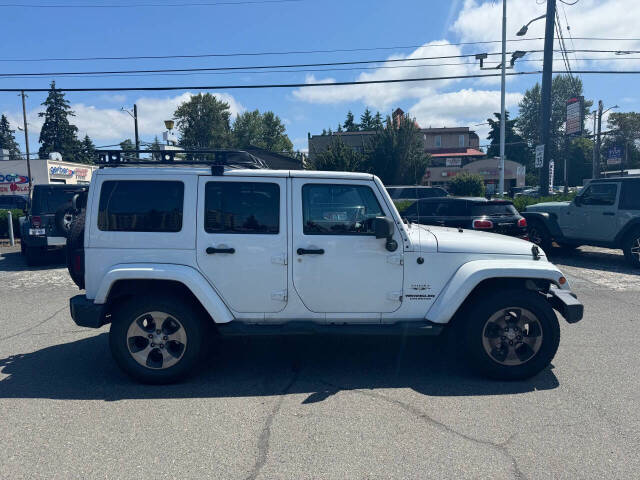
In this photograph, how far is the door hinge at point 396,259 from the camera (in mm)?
4195

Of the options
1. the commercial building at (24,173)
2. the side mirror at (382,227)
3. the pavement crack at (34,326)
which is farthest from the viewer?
the commercial building at (24,173)

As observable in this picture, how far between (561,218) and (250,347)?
9477 mm

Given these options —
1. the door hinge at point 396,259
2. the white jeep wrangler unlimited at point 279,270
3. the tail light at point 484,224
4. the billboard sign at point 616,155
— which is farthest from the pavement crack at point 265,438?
the billboard sign at point 616,155

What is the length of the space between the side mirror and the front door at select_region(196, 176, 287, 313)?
832mm

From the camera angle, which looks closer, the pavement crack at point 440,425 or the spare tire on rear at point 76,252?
the pavement crack at point 440,425

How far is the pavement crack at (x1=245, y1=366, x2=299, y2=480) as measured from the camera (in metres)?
2.94

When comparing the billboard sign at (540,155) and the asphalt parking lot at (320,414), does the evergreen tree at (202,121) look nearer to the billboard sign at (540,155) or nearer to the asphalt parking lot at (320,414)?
the billboard sign at (540,155)

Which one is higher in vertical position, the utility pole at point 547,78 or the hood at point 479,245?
the utility pole at point 547,78

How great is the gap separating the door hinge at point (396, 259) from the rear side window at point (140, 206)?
193cm

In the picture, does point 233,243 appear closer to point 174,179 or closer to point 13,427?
point 174,179

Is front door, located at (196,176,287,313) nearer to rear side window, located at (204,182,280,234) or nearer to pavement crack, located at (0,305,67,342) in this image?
rear side window, located at (204,182,280,234)

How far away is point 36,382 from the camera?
4.31 m

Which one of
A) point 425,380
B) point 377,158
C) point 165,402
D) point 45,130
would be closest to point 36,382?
point 165,402

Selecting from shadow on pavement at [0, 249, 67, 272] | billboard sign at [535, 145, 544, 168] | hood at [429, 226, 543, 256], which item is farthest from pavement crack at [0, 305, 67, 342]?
billboard sign at [535, 145, 544, 168]
